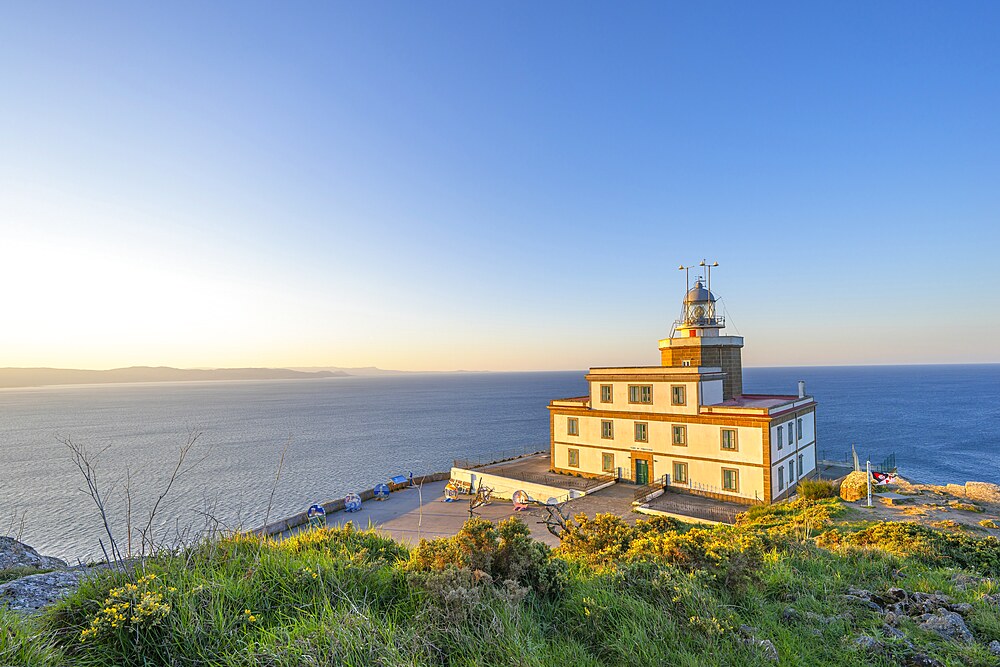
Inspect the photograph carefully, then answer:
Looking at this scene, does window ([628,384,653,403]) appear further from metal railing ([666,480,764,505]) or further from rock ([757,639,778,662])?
rock ([757,639,778,662])

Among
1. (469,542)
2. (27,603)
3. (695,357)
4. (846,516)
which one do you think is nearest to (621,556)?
(469,542)

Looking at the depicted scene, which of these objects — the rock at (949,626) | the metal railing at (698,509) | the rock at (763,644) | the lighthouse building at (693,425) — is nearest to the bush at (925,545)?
the rock at (949,626)

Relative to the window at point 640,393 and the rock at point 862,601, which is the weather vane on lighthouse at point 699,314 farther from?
the rock at point 862,601

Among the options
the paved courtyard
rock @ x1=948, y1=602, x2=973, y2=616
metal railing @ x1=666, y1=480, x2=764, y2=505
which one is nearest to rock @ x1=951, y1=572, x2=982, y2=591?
rock @ x1=948, y1=602, x2=973, y2=616

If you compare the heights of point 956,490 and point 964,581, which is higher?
point 964,581

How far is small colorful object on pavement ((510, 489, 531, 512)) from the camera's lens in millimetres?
23236

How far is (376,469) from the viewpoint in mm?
43562

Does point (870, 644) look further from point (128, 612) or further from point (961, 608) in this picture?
point (128, 612)

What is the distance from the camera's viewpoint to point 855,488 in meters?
21.1

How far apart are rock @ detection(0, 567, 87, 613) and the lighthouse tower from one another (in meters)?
25.5

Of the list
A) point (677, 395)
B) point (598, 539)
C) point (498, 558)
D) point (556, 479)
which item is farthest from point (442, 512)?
point (498, 558)

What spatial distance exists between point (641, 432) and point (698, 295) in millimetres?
9698

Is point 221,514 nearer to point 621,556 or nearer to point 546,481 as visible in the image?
point 546,481

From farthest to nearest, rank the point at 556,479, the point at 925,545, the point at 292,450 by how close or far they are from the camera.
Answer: the point at 292,450, the point at 556,479, the point at 925,545
